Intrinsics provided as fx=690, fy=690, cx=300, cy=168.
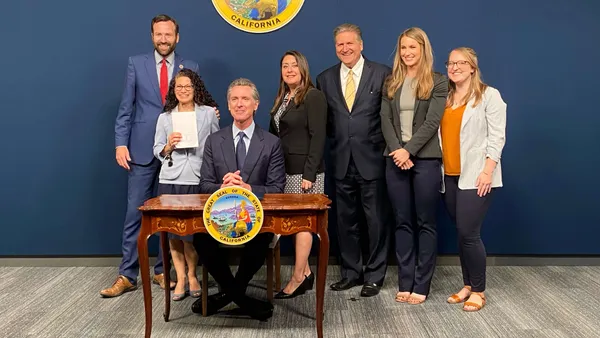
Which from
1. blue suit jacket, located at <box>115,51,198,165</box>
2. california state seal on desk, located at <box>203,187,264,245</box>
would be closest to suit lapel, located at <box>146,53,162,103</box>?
blue suit jacket, located at <box>115,51,198,165</box>

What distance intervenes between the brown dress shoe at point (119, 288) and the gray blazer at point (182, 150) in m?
0.74

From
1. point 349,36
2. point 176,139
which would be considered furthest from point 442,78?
point 176,139

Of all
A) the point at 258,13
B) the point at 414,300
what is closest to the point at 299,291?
the point at 414,300

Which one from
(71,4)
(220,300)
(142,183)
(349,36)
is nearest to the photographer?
(220,300)

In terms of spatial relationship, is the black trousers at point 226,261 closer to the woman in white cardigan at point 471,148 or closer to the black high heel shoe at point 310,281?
the black high heel shoe at point 310,281

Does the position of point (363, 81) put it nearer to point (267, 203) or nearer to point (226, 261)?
point (267, 203)

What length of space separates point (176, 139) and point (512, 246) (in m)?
2.61

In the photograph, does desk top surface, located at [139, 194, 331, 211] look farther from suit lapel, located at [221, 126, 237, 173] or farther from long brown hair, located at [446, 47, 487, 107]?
long brown hair, located at [446, 47, 487, 107]

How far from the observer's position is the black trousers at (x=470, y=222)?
12.8ft

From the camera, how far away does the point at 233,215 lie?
3.27 metres

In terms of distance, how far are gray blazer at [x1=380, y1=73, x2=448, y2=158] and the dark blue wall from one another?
888 mm

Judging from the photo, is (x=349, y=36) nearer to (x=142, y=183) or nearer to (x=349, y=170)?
(x=349, y=170)

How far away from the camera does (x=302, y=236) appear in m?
4.10

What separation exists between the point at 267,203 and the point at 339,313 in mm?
955
